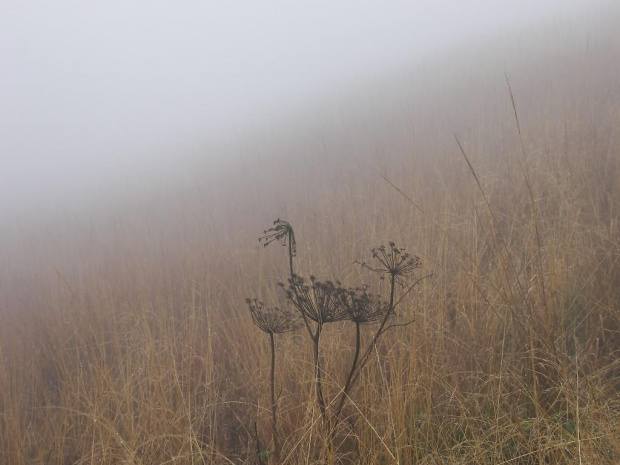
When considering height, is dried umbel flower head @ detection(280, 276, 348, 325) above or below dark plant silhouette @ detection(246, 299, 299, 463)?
above

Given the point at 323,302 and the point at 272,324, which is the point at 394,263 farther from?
the point at 272,324

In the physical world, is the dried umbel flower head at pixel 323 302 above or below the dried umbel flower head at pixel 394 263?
below

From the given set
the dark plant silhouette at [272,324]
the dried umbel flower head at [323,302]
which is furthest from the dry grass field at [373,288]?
the dried umbel flower head at [323,302]

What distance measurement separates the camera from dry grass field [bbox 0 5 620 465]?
1511 millimetres

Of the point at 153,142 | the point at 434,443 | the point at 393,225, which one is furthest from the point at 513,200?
the point at 153,142

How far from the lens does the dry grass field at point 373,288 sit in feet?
4.96

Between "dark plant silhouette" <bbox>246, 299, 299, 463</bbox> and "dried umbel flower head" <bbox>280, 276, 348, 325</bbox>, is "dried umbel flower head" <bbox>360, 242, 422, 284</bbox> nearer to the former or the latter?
"dried umbel flower head" <bbox>280, 276, 348, 325</bbox>

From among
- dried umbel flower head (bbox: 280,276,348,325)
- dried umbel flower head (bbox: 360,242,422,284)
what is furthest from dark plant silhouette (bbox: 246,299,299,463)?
dried umbel flower head (bbox: 360,242,422,284)

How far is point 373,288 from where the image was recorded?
2.51m

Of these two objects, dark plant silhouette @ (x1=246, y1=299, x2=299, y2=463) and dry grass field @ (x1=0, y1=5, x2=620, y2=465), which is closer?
dark plant silhouette @ (x1=246, y1=299, x2=299, y2=463)

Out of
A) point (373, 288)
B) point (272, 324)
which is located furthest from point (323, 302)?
point (373, 288)

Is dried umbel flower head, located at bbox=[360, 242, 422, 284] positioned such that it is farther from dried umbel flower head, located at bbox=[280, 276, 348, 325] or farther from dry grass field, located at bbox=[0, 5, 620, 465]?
dry grass field, located at bbox=[0, 5, 620, 465]

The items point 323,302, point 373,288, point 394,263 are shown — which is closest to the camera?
point 323,302

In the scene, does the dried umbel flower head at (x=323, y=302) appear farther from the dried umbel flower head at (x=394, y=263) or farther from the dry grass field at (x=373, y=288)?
the dry grass field at (x=373, y=288)
